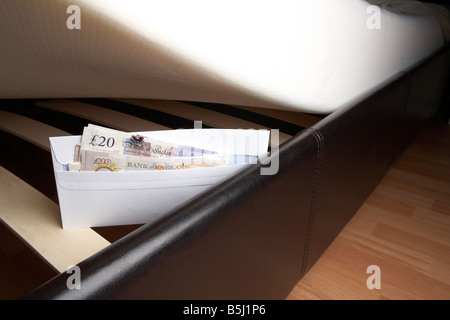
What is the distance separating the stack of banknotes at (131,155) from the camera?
17.5 inches

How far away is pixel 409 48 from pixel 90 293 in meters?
1.02

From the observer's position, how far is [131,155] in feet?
1.49

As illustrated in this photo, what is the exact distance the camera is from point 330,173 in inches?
23.9

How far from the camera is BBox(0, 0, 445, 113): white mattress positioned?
41 centimetres

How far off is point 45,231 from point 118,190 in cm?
11

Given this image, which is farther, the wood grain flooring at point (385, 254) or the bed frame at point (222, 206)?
the wood grain flooring at point (385, 254)

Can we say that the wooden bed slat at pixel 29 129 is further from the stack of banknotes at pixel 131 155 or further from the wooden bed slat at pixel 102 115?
the stack of banknotes at pixel 131 155

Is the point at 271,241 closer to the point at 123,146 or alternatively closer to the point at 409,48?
the point at 123,146

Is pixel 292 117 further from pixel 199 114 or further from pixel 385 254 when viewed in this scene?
pixel 385 254

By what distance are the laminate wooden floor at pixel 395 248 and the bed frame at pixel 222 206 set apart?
77 mm

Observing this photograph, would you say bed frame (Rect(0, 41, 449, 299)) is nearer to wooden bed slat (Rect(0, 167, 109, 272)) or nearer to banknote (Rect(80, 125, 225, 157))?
wooden bed slat (Rect(0, 167, 109, 272))

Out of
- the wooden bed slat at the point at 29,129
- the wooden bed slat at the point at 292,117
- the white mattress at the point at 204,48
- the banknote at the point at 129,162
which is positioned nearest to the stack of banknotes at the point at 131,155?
→ the banknote at the point at 129,162

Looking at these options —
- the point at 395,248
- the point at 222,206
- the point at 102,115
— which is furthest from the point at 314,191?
the point at 102,115

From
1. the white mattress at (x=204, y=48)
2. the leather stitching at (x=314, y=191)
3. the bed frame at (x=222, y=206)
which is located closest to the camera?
the bed frame at (x=222, y=206)
